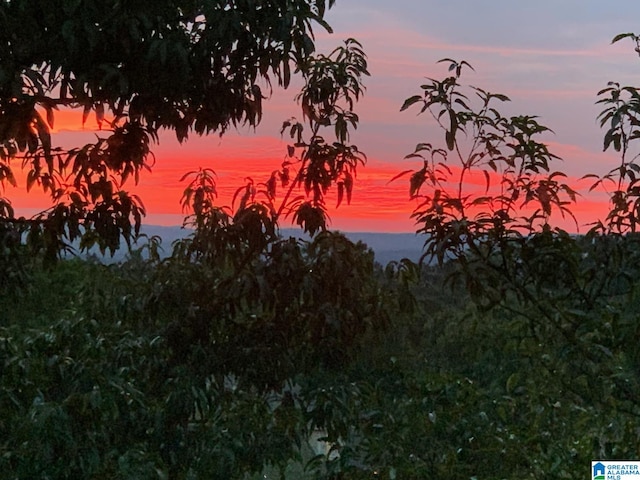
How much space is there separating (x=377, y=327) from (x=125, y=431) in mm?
1994

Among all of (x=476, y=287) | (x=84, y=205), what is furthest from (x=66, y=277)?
(x=476, y=287)

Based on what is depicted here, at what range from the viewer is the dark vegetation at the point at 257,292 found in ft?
12.6

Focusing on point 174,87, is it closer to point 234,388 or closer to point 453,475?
point 234,388

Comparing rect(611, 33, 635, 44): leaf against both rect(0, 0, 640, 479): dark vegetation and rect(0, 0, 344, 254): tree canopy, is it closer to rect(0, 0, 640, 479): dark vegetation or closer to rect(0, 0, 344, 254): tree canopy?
rect(0, 0, 640, 479): dark vegetation

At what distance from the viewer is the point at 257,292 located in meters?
5.07

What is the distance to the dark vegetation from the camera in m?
3.83

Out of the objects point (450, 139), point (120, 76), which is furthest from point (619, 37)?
point (120, 76)
